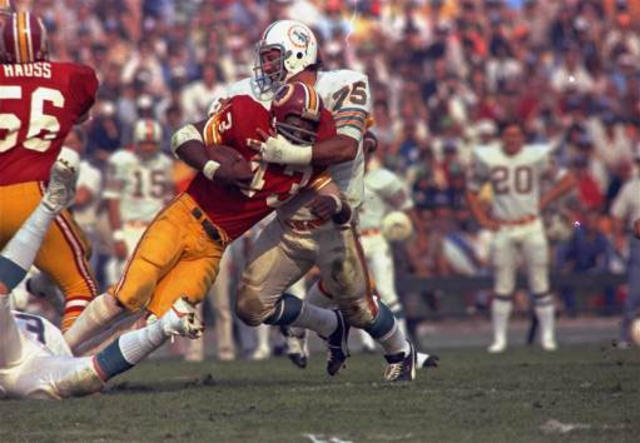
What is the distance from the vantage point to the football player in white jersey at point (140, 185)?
14.3 metres

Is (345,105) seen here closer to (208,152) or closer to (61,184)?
(208,152)

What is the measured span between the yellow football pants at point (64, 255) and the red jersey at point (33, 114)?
9 centimetres

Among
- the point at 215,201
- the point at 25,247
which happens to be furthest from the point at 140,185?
the point at 25,247

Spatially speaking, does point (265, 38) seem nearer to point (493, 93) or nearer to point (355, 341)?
point (355, 341)

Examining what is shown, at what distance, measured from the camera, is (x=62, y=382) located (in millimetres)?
8281

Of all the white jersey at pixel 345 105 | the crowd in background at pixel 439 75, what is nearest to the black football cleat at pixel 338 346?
the white jersey at pixel 345 105

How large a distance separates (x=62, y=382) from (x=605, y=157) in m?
11.0

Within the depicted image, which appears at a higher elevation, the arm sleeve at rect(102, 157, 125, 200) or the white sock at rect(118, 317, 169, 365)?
the arm sleeve at rect(102, 157, 125, 200)

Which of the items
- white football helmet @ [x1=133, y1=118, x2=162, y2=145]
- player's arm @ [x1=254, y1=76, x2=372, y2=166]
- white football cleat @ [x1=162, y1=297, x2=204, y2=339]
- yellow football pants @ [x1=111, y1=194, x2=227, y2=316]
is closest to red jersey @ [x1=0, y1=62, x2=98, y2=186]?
yellow football pants @ [x1=111, y1=194, x2=227, y2=316]

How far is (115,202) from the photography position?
14492 millimetres

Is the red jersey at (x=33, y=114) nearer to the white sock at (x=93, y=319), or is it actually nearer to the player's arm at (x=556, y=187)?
the white sock at (x=93, y=319)

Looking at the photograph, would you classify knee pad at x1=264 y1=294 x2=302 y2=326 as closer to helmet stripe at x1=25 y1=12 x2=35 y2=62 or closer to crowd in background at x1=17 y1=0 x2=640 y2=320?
helmet stripe at x1=25 y1=12 x2=35 y2=62

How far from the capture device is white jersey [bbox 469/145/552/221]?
48.7 ft

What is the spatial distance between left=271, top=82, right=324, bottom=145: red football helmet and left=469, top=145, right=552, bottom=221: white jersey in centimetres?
598
